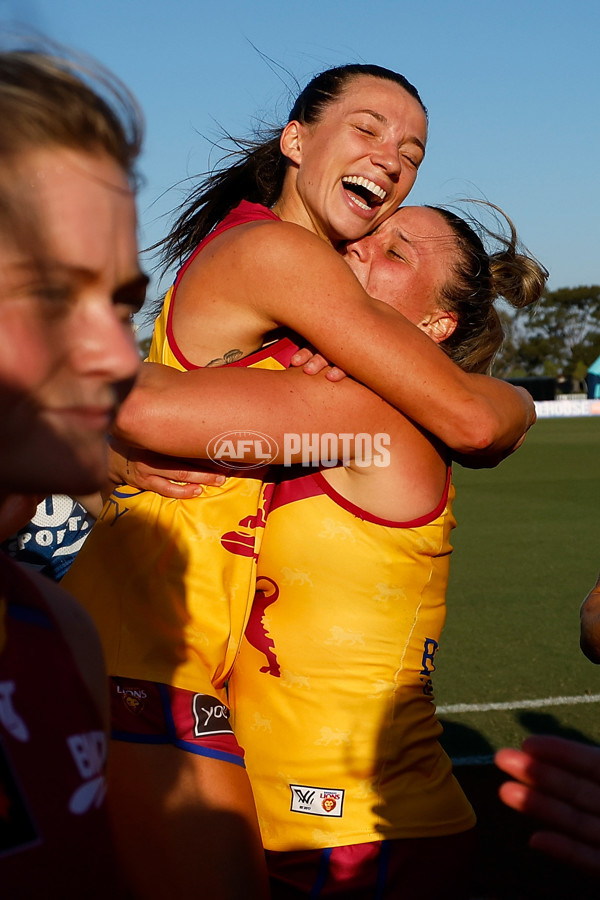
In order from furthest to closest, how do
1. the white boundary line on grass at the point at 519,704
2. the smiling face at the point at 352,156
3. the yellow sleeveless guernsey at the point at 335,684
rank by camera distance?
the white boundary line on grass at the point at 519,704 → the smiling face at the point at 352,156 → the yellow sleeveless guernsey at the point at 335,684

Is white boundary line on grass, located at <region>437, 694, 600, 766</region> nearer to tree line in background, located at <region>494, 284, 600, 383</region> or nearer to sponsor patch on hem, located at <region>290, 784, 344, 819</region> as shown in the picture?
sponsor patch on hem, located at <region>290, 784, 344, 819</region>

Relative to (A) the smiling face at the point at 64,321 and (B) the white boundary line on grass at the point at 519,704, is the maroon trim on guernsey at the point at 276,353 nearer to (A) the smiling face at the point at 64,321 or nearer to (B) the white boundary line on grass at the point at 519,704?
(A) the smiling face at the point at 64,321

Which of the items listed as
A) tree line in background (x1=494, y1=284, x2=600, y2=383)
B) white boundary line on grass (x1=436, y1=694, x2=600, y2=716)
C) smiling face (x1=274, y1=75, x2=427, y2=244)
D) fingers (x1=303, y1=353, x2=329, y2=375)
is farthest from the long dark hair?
tree line in background (x1=494, y1=284, x2=600, y2=383)

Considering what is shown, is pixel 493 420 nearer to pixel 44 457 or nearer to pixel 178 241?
pixel 178 241

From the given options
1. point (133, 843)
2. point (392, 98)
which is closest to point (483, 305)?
point (392, 98)

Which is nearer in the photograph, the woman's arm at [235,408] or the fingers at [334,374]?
the woman's arm at [235,408]

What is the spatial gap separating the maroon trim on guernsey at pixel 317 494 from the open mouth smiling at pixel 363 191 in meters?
0.96

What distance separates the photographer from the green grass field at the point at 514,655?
400cm

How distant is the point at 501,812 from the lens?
4293 millimetres

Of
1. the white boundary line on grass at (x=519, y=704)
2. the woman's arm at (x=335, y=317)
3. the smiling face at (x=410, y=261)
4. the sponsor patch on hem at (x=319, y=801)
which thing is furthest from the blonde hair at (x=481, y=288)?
the white boundary line on grass at (x=519, y=704)

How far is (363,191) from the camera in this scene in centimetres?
283

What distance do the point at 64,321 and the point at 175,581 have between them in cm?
122

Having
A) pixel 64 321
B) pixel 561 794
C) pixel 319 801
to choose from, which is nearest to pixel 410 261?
pixel 319 801

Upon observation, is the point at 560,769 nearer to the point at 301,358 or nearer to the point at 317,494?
the point at 317,494
